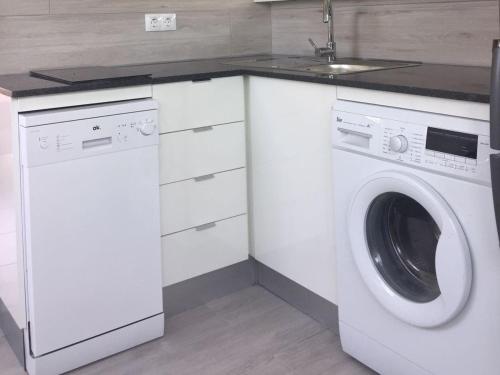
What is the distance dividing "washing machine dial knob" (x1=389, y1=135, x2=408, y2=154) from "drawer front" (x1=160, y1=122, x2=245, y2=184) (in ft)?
2.70

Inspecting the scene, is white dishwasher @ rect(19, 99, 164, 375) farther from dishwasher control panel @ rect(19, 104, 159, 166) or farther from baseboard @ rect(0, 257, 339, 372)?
baseboard @ rect(0, 257, 339, 372)

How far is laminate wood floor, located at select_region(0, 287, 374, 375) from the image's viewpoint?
199 cm

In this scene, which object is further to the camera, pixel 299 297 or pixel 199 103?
pixel 299 297

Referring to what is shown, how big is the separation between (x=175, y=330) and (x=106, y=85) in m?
0.94

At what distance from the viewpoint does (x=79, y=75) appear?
6.84 feet

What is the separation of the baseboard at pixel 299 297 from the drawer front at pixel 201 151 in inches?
18.8

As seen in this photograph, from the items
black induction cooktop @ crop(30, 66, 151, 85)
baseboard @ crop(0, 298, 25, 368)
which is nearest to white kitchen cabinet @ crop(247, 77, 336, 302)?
black induction cooktop @ crop(30, 66, 151, 85)

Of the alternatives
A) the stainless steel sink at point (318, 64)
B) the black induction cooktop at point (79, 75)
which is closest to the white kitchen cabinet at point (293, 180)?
the stainless steel sink at point (318, 64)

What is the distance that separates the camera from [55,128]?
71.9 inches

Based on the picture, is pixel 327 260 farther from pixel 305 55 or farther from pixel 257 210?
pixel 305 55

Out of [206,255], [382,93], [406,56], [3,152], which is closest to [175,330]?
[206,255]

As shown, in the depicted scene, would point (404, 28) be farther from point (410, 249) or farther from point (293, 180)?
point (410, 249)

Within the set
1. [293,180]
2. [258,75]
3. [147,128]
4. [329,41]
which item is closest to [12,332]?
[147,128]

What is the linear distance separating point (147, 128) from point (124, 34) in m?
0.77
